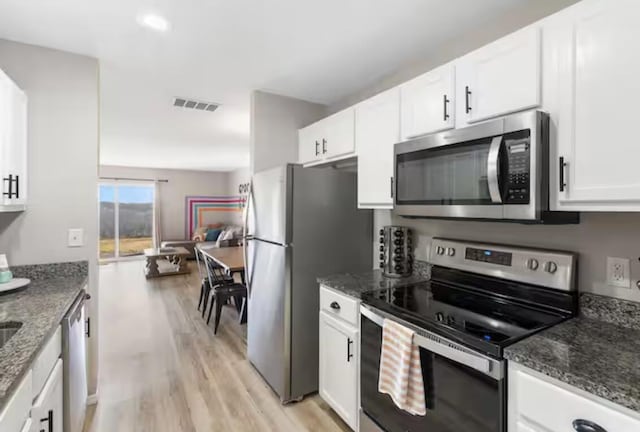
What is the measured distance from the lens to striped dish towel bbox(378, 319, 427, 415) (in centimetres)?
142

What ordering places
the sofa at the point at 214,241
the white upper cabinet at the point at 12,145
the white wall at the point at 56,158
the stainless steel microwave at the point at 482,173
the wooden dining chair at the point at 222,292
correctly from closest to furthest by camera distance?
1. the stainless steel microwave at the point at 482,173
2. the white upper cabinet at the point at 12,145
3. the white wall at the point at 56,158
4. the wooden dining chair at the point at 222,292
5. the sofa at the point at 214,241

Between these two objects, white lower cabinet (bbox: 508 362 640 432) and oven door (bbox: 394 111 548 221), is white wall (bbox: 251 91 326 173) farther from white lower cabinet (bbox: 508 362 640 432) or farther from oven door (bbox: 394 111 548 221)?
white lower cabinet (bbox: 508 362 640 432)

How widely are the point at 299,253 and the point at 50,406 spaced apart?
1.45 meters

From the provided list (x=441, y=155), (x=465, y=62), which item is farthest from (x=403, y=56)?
(x=441, y=155)

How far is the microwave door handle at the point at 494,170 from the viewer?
1.34 m

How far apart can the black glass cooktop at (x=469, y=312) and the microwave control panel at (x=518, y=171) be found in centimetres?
53

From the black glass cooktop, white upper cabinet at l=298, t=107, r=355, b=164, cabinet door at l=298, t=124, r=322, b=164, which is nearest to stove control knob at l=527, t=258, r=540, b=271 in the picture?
the black glass cooktop

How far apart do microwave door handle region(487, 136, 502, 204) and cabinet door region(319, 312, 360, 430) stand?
1055 millimetres

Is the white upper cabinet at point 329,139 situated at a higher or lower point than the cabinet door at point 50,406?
higher

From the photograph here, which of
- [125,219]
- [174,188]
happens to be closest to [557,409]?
[174,188]

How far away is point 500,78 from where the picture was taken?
147cm

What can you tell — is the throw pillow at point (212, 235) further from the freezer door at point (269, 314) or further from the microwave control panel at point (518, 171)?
the microwave control panel at point (518, 171)

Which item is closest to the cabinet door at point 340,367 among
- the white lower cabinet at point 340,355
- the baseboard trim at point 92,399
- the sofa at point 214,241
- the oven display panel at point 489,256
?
the white lower cabinet at point 340,355

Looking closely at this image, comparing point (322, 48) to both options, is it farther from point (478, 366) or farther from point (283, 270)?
point (478, 366)
